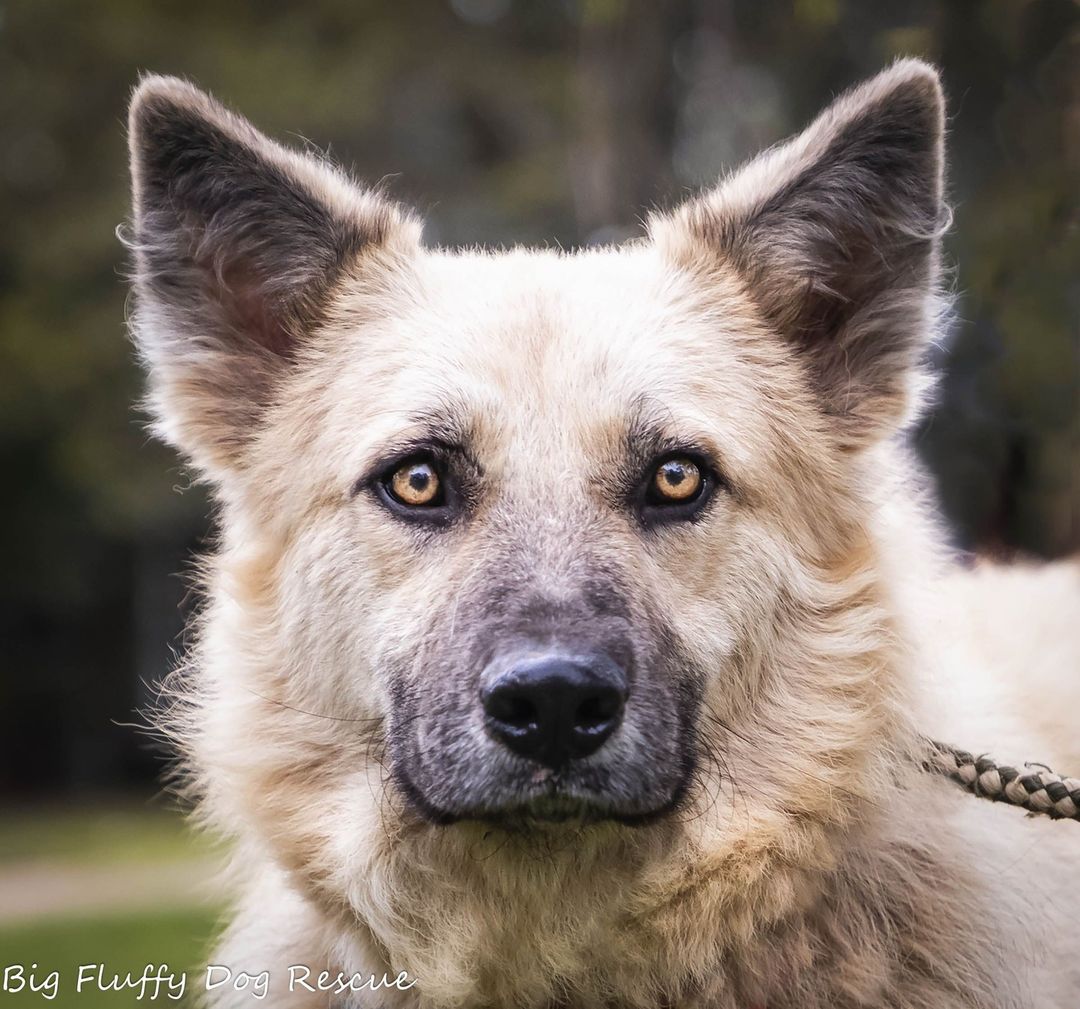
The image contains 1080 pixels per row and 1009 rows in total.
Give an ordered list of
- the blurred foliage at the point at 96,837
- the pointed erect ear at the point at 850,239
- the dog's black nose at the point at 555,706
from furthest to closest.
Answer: the blurred foliage at the point at 96,837, the pointed erect ear at the point at 850,239, the dog's black nose at the point at 555,706

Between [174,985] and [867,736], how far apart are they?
2.48 m

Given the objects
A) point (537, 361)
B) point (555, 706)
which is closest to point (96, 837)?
point (537, 361)

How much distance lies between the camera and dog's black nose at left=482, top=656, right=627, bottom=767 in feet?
9.30

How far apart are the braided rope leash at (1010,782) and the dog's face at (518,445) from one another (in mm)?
317

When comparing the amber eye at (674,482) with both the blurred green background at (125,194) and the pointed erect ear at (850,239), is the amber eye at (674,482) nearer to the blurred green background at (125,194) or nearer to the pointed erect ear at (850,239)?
the pointed erect ear at (850,239)

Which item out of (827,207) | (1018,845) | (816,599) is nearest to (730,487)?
(816,599)

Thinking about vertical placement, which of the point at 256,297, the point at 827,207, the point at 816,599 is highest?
the point at 827,207

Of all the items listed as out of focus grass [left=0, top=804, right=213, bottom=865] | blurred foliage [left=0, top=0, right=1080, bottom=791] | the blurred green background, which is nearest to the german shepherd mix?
the blurred green background

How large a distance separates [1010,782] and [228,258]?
9.09 feet

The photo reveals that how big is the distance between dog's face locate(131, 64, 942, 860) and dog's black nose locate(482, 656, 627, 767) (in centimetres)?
1

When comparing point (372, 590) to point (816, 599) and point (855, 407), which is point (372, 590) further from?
point (855, 407)

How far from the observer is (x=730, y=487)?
11.5ft

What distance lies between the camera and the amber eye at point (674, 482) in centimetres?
344

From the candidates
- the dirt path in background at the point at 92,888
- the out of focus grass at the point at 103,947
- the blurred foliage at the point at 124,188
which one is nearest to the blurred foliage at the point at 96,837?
the dirt path in background at the point at 92,888
